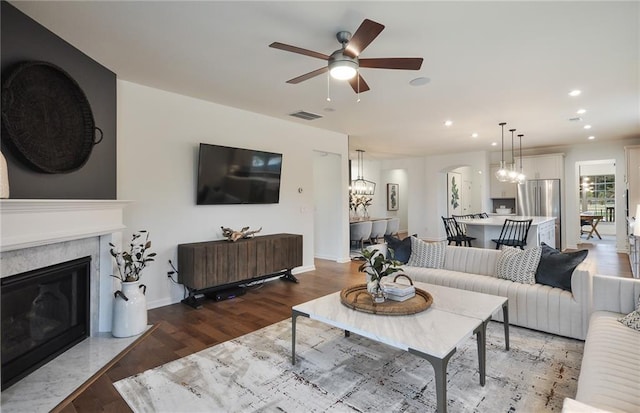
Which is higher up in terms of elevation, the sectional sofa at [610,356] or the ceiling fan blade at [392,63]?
the ceiling fan blade at [392,63]

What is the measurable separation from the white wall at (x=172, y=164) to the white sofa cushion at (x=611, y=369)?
13.6 ft

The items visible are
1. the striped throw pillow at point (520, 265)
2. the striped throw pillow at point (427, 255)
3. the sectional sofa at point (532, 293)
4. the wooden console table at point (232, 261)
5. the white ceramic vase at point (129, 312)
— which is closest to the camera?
the sectional sofa at point (532, 293)

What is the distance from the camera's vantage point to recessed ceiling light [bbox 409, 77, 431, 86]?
3.60 metres

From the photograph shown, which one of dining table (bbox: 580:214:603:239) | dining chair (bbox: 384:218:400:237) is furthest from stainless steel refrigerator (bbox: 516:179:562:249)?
dining chair (bbox: 384:218:400:237)

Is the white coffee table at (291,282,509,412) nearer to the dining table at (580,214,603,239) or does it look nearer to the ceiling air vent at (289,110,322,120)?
the ceiling air vent at (289,110,322,120)

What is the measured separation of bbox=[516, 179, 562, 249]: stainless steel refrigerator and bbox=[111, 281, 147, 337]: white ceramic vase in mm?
8822

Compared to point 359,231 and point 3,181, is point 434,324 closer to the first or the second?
point 3,181

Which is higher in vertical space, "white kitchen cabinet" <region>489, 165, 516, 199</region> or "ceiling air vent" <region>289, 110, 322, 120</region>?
"ceiling air vent" <region>289, 110, 322, 120</region>

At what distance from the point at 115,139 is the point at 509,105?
5144mm

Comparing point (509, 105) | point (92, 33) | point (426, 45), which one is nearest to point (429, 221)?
point (509, 105)

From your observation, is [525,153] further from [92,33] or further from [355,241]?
[92,33]

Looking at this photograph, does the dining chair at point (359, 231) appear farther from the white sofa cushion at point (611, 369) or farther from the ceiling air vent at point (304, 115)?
the white sofa cushion at point (611, 369)

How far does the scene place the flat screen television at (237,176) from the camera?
14.4ft

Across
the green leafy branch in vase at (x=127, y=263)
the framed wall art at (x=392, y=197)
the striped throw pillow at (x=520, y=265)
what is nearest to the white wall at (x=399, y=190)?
the framed wall art at (x=392, y=197)
